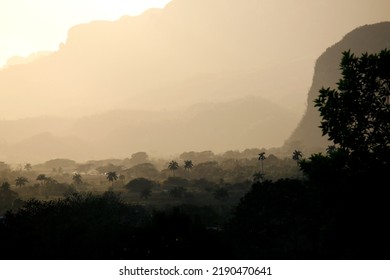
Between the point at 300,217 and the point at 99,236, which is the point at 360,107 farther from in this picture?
the point at 300,217

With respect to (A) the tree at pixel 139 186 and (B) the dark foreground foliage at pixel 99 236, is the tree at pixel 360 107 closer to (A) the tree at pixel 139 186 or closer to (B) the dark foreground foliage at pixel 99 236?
(B) the dark foreground foliage at pixel 99 236

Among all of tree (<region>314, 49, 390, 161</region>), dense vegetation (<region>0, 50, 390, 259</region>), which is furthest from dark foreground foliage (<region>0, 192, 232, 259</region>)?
tree (<region>314, 49, 390, 161</region>)

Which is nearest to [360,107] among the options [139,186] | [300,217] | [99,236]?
[99,236]

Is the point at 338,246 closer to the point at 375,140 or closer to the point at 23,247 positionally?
the point at 375,140

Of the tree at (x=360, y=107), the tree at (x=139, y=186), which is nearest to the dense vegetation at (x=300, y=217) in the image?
the tree at (x=360, y=107)

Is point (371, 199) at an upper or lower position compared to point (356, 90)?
lower

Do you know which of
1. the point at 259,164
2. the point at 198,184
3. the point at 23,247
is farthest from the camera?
the point at 259,164

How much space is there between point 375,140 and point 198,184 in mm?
128073

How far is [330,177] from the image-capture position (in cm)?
2184

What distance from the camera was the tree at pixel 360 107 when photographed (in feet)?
68.9

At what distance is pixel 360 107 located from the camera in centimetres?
2158

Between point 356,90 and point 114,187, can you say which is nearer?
point 356,90

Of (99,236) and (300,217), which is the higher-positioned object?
(99,236)
